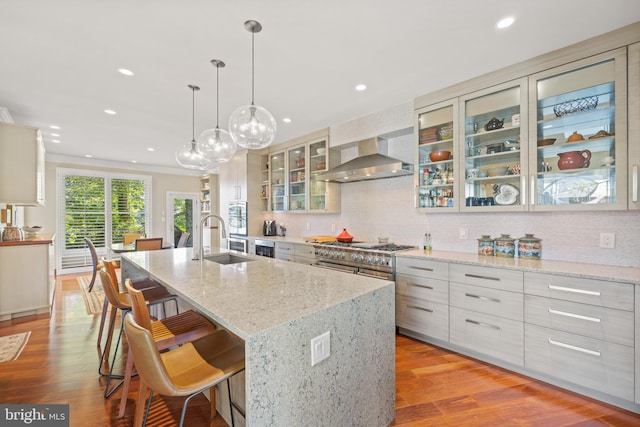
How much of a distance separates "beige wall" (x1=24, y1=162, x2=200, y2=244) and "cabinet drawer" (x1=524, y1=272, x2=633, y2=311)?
797cm

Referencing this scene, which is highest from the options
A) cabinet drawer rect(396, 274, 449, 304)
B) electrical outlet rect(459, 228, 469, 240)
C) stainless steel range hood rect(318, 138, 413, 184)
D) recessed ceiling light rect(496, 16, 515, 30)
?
recessed ceiling light rect(496, 16, 515, 30)

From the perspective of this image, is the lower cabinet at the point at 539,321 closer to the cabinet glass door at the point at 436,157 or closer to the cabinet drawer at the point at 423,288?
the cabinet drawer at the point at 423,288

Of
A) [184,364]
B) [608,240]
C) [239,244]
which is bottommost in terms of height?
[184,364]

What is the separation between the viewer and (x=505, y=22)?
6.54 ft

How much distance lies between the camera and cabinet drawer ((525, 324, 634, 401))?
1841 mm

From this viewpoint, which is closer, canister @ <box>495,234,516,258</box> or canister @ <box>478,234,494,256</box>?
canister @ <box>495,234,516,258</box>

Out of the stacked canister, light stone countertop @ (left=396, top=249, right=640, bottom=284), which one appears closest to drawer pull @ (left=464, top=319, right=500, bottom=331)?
light stone countertop @ (left=396, top=249, right=640, bottom=284)

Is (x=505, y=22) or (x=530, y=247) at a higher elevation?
(x=505, y=22)

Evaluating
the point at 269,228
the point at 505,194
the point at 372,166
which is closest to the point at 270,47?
the point at 372,166

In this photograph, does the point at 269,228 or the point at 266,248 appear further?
the point at 269,228

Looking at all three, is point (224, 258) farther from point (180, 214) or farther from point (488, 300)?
point (180, 214)

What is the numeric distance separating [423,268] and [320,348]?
1878mm

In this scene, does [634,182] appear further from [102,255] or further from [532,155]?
[102,255]

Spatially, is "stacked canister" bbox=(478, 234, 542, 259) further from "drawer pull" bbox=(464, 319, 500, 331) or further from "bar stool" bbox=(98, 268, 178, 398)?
"bar stool" bbox=(98, 268, 178, 398)
